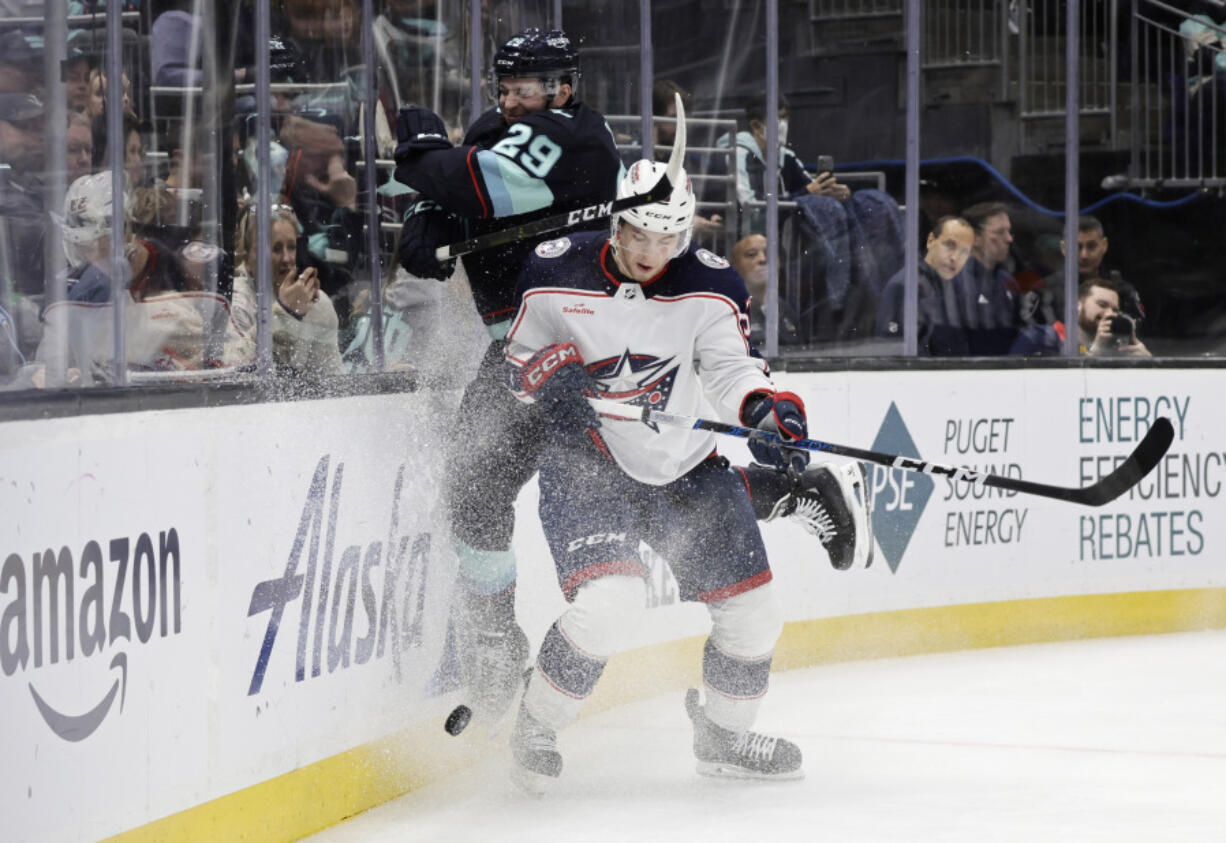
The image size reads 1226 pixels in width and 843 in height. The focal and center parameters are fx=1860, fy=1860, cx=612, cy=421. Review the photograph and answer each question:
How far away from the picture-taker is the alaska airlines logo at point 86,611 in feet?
7.83

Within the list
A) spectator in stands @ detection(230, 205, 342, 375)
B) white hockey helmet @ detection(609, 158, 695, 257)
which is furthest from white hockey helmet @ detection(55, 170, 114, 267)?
white hockey helmet @ detection(609, 158, 695, 257)

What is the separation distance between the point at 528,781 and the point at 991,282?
295cm

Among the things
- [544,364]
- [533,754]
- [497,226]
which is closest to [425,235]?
[497,226]

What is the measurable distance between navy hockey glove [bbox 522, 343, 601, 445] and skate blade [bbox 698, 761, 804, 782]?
775 mm

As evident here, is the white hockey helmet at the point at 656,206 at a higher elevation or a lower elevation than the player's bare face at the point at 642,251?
higher

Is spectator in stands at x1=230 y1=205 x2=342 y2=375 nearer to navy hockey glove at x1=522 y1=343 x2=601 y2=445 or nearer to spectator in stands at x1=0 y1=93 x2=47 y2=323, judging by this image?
navy hockey glove at x1=522 y1=343 x2=601 y2=445

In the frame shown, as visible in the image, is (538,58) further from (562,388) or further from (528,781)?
(528,781)

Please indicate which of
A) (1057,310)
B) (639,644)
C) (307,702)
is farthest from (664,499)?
(1057,310)

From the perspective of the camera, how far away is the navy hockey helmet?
137 inches

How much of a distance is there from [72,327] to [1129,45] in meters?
4.67

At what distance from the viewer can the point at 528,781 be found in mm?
3523

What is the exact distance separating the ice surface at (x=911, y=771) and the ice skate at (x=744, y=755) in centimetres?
3

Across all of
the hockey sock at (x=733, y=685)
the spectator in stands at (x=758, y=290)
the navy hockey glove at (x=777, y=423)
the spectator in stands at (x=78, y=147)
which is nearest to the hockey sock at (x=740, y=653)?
the hockey sock at (x=733, y=685)

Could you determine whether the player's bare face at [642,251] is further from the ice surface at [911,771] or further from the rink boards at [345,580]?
the ice surface at [911,771]
